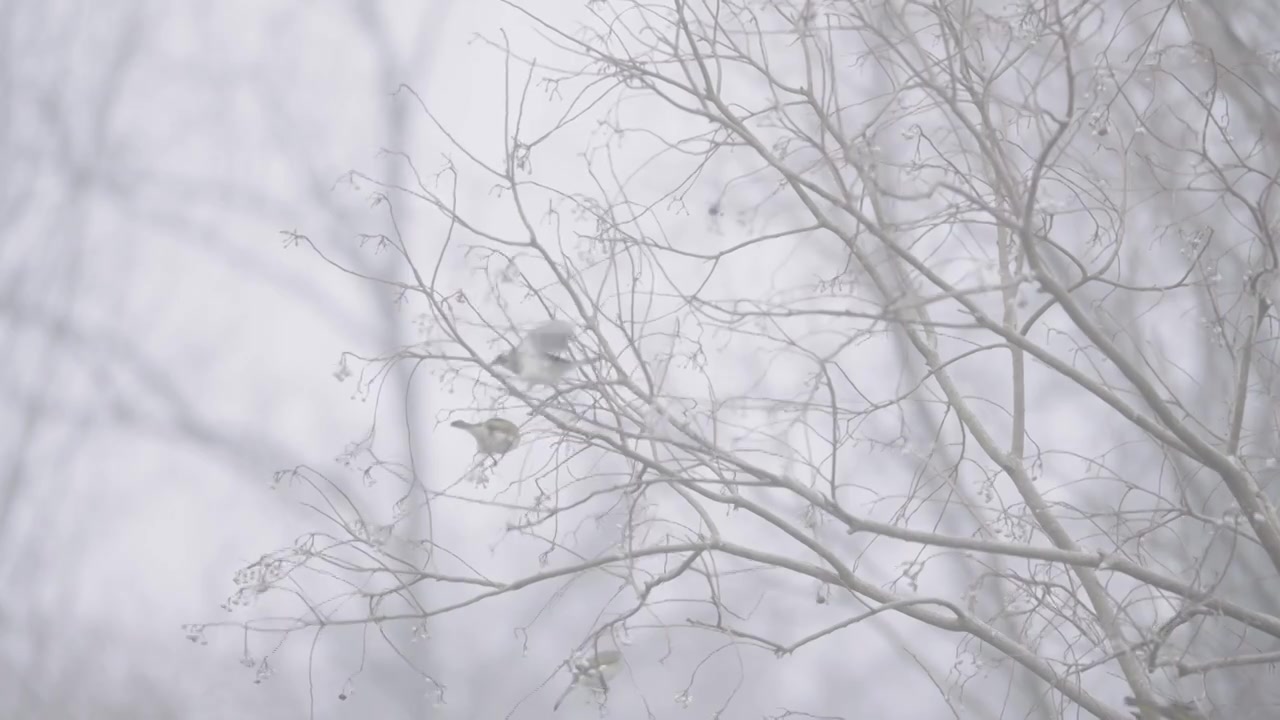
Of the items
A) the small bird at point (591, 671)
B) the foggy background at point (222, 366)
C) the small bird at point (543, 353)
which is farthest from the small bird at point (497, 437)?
the foggy background at point (222, 366)

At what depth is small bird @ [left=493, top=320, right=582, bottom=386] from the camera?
4.27ft

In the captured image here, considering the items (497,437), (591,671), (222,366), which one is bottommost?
(591,671)

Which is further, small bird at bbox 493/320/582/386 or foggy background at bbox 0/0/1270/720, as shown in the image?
foggy background at bbox 0/0/1270/720

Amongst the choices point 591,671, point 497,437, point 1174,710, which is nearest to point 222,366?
point 497,437

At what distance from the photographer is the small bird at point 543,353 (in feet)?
4.27

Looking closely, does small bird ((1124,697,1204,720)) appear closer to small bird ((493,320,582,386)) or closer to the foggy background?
small bird ((493,320,582,386))

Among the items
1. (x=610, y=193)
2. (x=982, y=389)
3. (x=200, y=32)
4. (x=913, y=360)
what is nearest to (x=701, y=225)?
(x=610, y=193)

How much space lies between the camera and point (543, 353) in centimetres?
131

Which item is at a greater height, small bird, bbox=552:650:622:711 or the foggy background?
the foggy background

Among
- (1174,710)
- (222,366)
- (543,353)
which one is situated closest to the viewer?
(1174,710)

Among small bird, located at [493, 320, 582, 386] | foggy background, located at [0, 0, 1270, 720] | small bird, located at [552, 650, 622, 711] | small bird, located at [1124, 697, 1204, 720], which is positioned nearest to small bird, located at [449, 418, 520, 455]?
small bird, located at [493, 320, 582, 386]

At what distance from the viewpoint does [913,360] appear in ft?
8.33

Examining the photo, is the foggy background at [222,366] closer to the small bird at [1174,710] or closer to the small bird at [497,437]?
the small bird at [497,437]

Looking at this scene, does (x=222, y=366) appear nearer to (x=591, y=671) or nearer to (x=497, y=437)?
(x=497, y=437)
